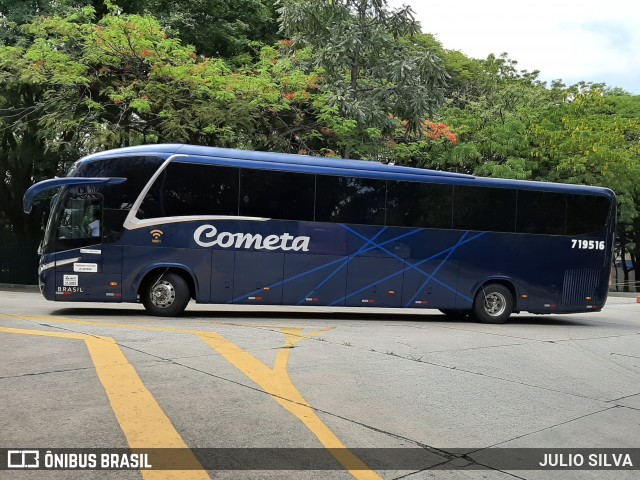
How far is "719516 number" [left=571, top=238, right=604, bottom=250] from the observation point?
15.7 metres

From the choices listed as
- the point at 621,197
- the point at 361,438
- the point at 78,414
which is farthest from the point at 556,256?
the point at 621,197

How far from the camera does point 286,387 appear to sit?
268 inches

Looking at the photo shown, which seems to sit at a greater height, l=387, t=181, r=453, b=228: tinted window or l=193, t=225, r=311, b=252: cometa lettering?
l=387, t=181, r=453, b=228: tinted window

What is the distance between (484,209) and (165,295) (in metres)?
7.51

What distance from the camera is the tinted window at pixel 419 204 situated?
47.9 ft

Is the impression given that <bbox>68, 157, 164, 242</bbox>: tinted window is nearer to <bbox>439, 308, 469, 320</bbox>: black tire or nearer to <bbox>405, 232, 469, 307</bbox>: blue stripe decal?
<bbox>405, 232, 469, 307</bbox>: blue stripe decal

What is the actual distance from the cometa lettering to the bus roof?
1.46 meters

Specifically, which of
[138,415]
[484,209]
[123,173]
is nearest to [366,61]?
[484,209]

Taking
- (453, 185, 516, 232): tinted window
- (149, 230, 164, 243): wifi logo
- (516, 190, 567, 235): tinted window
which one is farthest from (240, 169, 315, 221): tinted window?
(516, 190, 567, 235): tinted window

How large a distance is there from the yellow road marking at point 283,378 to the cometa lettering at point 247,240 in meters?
2.60

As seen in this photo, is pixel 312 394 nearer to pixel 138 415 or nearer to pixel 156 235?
pixel 138 415

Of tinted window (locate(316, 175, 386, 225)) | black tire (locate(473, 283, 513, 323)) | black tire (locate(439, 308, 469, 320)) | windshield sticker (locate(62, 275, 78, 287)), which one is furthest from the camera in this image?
black tire (locate(439, 308, 469, 320))

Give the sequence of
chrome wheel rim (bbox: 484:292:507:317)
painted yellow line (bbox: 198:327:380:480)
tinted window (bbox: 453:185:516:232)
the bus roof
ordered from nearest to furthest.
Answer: painted yellow line (bbox: 198:327:380:480), the bus roof, tinted window (bbox: 453:185:516:232), chrome wheel rim (bbox: 484:292:507:317)

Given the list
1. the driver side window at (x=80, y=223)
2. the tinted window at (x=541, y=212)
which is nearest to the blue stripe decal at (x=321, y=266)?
the tinted window at (x=541, y=212)
